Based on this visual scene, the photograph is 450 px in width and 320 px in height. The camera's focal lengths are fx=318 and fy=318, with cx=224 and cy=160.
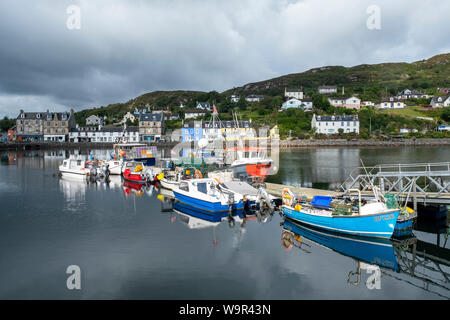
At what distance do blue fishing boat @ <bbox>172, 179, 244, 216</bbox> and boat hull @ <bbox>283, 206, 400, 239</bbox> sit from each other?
6.63 metres

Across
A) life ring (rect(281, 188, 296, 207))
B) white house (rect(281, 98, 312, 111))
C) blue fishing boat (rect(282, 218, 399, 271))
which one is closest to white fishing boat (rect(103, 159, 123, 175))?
life ring (rect(281, 188, 296, 207))

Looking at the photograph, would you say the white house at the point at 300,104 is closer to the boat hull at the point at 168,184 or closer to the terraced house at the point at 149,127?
Result: the terraced house at the point at 149,127

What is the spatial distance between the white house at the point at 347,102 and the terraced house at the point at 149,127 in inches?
2998

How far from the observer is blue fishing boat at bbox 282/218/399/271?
53.1 ft

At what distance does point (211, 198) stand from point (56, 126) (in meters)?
115

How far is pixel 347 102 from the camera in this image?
452 ft

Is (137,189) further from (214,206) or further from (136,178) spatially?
(214,206)

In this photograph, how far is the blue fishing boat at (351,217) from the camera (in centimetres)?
1808

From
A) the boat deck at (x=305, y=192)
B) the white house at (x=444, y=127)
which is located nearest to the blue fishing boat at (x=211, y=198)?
the boat deck at (x=305, y=192)

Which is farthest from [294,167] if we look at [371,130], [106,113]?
[106,113]

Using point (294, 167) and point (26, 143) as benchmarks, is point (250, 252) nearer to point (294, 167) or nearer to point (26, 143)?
point (294, 167)

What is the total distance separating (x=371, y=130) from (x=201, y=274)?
396 ft

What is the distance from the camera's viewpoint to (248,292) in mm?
13023

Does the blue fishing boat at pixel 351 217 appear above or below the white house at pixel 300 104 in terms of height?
below
